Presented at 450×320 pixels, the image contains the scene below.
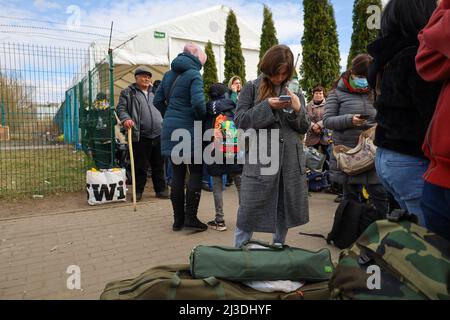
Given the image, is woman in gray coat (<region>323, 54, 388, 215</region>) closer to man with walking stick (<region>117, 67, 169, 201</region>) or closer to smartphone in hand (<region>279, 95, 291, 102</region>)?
smartphone in hand (<region>279, 95, 291, 102</region>)

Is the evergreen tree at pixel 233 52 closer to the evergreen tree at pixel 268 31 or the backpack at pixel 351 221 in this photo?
the evergreen tree at pixel 268 31

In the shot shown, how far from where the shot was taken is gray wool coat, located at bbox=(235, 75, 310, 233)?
282cm

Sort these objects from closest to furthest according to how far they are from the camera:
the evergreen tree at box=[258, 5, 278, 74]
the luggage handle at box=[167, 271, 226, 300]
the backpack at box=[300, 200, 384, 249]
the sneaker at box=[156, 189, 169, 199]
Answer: the luggage handle at box=[167, 271, 226, 300] < the backpack at box=[300, 200, 384, 249] < the sneaker at box=[156, 189, 169, 199] < the evergreen tree at box=[258, 5, 278, 74]

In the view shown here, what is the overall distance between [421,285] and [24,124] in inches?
298

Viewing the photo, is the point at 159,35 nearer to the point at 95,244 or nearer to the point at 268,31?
the point at 268,31

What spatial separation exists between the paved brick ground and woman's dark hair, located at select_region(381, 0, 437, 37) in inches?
93.5

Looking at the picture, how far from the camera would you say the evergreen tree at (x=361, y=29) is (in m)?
8.73

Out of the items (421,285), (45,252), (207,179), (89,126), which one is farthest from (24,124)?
(421,285)

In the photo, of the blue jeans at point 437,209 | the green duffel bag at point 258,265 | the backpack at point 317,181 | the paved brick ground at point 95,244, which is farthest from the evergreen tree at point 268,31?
the blue jeans at point 437,209

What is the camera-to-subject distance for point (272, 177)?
111 inches

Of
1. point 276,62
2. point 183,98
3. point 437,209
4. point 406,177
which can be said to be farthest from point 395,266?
point 183,98

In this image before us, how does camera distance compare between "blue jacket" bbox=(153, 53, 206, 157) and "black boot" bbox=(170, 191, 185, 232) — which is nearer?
"blue jacket" bbox=(153, 53, 206, 157)

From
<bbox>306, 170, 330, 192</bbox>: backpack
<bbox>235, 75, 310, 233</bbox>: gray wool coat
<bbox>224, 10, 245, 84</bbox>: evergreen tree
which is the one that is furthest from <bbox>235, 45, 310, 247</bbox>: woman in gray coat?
<bbox>224, 10, 245, 84</bbox>: evergreen tree
